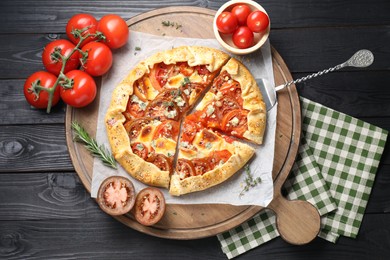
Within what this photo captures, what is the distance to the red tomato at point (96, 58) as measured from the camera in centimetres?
507

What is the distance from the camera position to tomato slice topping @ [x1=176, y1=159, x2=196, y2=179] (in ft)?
16.8

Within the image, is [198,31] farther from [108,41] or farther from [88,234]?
[88,234]

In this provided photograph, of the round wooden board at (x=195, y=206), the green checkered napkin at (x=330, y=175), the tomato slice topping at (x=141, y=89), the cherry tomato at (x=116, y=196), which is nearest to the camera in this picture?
the cherry tomato at (x=116, y=196)

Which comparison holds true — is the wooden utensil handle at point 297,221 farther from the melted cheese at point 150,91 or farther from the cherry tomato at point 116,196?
the melted cheese at point 150,91

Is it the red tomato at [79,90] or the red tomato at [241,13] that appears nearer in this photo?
the red tomato at [79,90]

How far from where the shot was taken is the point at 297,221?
16.9 feet

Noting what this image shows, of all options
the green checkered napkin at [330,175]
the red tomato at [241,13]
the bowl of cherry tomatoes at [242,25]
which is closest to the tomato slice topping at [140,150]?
the green checkered napkin at [330,175]

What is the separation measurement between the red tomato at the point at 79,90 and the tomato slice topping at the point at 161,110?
552mm

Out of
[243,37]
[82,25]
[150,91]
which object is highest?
[243,37]

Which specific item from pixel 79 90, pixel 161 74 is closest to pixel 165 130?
pixel 161 74

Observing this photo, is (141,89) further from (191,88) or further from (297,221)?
(297,221)

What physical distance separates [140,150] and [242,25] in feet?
4.96

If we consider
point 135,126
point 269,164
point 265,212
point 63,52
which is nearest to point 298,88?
point 269,164

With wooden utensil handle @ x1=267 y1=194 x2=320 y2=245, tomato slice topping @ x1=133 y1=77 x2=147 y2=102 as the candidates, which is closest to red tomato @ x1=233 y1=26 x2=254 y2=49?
tomato slice topping @ x1=133 y1=77 x2=147 y2=102
